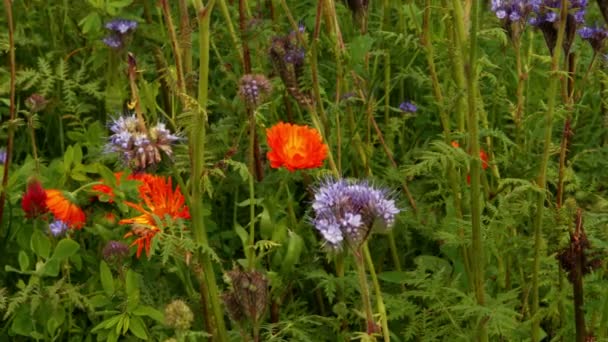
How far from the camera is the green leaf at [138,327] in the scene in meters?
2.37

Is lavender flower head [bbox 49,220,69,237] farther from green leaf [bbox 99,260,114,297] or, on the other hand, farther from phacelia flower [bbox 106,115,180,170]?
phacelia flower [bbox 106,115,180,170]

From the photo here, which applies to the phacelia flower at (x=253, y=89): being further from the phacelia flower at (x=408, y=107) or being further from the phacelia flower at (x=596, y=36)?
the phacelia flower at (x=408, y=107)

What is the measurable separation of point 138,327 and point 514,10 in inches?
47.4

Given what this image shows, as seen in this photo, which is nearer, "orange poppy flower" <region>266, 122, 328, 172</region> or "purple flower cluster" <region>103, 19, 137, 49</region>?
"orange poppy flower" <region>266, 122, 328, 172</region>

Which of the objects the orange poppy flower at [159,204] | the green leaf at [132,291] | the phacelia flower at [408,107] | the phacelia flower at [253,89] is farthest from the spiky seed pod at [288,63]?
the phacelia flower at [408,107]

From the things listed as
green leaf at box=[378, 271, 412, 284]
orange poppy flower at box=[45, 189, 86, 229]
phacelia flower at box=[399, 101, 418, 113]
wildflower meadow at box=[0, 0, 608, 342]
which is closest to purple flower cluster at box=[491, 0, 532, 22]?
wildflower meadow at box=[0, 0, 608, 342]

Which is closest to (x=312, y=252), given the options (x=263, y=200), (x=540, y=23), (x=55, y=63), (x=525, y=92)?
(x=263, y=200)

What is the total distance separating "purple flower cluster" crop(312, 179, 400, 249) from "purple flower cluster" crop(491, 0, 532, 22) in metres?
0.91

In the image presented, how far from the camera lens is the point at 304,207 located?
3.10 metres

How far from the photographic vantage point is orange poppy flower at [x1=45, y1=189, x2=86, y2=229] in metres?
2.61

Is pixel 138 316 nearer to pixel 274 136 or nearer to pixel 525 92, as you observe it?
pixel 274 136

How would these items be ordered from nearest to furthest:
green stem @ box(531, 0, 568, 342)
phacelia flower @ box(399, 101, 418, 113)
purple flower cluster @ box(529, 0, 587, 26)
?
1. green stem @ box(531, 0, 568, 342)
2. purple flower cluster @ box(529, 0, 587, 26)
3. phacelia flower @ box(399, 101, 418, 113)

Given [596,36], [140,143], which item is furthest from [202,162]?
[596,36]

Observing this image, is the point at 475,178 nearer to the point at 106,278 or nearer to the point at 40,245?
the point at 106,278
